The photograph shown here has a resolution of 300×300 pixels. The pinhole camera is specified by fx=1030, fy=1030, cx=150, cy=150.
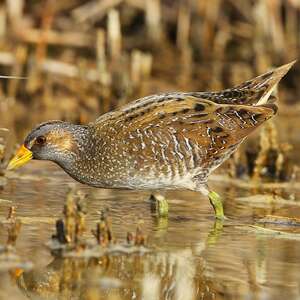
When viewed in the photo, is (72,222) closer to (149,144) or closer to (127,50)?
(149,144)

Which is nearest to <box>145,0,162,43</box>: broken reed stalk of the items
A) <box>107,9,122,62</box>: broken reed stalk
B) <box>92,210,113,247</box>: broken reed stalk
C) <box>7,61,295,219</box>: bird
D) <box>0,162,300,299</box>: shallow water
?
A: <box>107,9,122,62</box>: broken reed stalk

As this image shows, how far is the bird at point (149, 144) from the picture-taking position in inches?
285

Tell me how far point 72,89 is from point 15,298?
7.55 metres

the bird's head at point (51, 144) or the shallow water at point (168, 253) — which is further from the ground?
the bird's head at point (51, 144)

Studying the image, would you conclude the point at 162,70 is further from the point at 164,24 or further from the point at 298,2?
the point at 298,2

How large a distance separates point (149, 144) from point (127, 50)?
6950 millimetres

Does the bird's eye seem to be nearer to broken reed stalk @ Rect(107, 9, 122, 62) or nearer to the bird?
the bird

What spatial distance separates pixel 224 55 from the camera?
14312 millimetres

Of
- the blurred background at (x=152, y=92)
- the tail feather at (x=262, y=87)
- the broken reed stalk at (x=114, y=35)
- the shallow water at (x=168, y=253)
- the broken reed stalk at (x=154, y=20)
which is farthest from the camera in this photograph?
the broken reed stalk at (x=154, y=20)

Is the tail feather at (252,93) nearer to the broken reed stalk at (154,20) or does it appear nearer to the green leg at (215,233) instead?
the green leg at (215,233)

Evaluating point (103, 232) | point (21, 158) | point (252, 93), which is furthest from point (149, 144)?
point (103, 232)

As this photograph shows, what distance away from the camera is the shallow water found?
539 centimetres

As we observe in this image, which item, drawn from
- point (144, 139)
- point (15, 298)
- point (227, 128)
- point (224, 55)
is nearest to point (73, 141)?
point (144, 139)

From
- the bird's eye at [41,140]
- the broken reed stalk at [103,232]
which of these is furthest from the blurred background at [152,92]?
the bird's eye at [41,140]
